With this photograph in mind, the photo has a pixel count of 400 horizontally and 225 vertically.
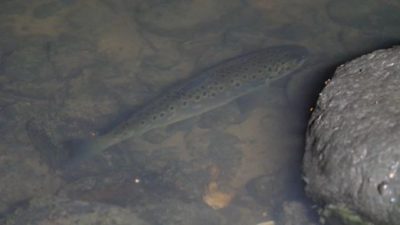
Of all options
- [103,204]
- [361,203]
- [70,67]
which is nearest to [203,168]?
[103,204]

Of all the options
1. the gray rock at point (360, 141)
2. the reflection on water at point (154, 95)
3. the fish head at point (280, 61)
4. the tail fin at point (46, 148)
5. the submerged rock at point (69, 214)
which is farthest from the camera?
the fish head at point (280, 61)

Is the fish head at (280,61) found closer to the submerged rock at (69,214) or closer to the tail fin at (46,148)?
the submerged rock at (69,214)

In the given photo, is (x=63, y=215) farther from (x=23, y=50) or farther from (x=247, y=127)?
(x=23, y=50)

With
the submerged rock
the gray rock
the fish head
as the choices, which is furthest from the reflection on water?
the gray rock

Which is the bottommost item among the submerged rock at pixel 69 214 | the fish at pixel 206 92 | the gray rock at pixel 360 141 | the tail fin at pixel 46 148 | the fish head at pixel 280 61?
the tail fin at pixel 46 148

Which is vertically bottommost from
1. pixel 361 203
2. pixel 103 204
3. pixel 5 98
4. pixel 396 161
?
pixel 5 98

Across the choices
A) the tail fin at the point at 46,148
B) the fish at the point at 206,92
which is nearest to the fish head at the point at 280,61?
the fish at the point at 206,92

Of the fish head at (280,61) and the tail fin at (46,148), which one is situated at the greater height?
the fish head at (280,61)

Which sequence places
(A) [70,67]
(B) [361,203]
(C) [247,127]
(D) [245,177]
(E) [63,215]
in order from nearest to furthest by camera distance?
(B) [361,203]
(E) [63,215]
(D) [245,177]
(C) [247,127]
(A) [70,67]
